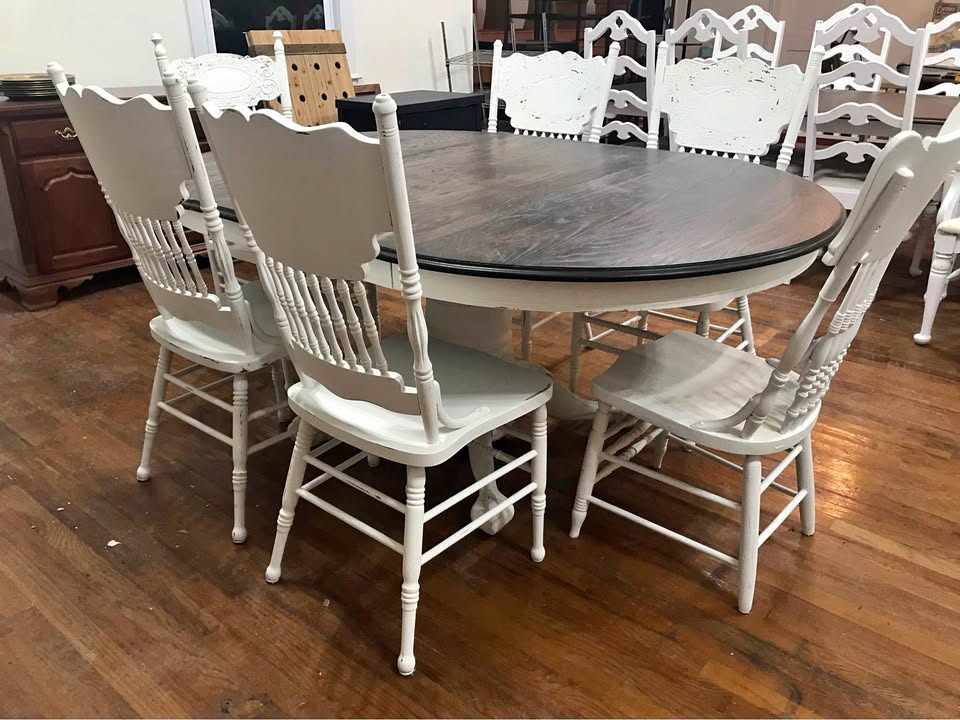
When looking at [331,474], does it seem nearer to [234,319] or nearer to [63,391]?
[234,319]

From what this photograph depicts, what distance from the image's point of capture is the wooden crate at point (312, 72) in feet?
9.82

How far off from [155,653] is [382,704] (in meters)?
0.47

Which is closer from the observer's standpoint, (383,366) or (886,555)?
(383,366)

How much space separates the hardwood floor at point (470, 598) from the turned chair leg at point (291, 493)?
0.06 m

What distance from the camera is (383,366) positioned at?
1.25 m

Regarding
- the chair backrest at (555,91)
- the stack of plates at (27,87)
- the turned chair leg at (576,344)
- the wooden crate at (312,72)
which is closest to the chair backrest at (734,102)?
the chair backrest at (555,91)

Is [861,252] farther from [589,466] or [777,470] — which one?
[589,466]

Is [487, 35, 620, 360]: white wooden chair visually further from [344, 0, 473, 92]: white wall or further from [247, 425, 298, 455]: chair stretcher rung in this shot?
[344, 0, 473, 92]: white wall

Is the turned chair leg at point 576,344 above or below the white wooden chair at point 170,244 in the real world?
below

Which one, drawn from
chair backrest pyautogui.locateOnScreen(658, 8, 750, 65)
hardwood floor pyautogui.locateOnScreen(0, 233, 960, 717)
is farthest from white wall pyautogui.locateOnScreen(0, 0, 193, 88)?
chair backrest pyautogui.locateOnScreen(658, 8, 750, 65)

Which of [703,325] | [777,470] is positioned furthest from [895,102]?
[777,470]

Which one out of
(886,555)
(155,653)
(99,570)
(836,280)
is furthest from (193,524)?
(886,555)

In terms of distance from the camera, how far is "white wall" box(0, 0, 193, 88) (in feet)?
10.4

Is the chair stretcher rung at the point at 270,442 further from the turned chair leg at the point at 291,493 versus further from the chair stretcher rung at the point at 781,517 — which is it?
the chair stretcher rung at the point at 781,517
